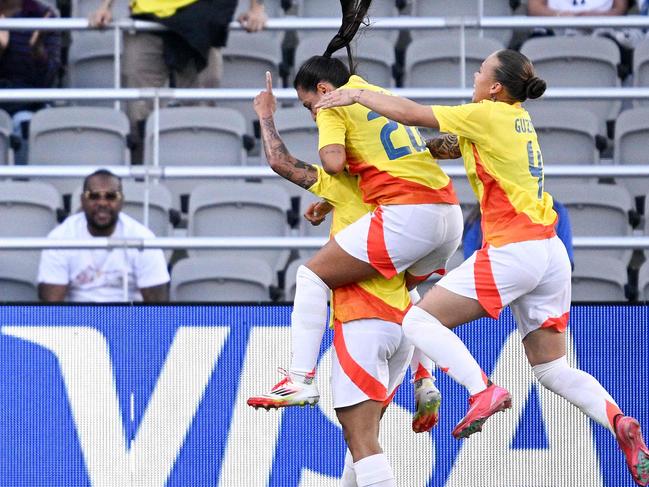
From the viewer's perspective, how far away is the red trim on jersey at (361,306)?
632 centimetres

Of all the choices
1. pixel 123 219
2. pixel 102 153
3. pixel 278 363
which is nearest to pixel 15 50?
pixel 102 153

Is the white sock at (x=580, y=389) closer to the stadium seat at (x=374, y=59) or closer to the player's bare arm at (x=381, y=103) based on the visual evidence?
the player's bare arm at (x=381, y=103)

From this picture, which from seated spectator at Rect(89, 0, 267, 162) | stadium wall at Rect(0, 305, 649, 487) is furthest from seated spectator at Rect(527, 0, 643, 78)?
stadium wall at Rect(0, 305, 649, 487)

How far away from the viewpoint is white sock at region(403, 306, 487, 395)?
5875 millimetres

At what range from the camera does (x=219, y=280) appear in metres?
8.24

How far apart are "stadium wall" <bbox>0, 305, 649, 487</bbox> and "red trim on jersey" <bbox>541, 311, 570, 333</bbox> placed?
1117mm

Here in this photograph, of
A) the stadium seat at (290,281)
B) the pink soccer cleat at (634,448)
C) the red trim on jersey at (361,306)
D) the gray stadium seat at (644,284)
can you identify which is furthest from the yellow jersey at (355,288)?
the gray stadium seat at (644,284)

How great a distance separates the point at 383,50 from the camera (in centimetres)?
980

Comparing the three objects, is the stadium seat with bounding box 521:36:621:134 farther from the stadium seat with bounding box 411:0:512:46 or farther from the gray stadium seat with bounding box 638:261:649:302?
the gray stadium seat with bounding box 638:261:649:302

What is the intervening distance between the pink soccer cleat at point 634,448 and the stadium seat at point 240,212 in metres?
3.18

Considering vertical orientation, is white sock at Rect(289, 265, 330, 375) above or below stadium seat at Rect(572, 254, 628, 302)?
above

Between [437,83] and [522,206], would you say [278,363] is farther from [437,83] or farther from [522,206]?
[437,83]

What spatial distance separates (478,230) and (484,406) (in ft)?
6.90

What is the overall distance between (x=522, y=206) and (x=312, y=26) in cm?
306
